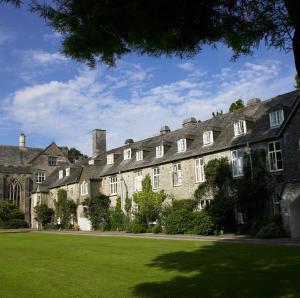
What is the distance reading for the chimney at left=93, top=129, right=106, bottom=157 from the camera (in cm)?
5825

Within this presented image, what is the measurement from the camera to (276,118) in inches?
1174

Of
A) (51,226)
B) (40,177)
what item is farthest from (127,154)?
(40,177)

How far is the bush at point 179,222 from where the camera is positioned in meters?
32.7

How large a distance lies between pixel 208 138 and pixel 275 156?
752 centimetres

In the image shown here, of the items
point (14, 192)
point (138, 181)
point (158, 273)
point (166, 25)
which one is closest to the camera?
point (166, 25)

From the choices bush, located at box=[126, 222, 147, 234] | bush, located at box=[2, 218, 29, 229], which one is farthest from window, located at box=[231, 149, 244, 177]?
bush, located at box=[2, 218, 29, 229]

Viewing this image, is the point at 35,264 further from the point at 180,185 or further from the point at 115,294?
the point at 180,185

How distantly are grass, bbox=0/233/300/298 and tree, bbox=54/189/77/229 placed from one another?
32259 mm

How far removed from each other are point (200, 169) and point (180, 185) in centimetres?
276

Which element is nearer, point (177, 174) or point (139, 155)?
point (177, 174)

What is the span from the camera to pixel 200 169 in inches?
1379

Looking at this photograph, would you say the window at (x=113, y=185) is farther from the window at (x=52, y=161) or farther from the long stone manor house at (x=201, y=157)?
the window at (x=52, y=161)

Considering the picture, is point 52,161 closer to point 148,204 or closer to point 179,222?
point 148,204

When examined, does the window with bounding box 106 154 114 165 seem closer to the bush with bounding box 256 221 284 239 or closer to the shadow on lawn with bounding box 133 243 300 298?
the bush with bounding box 256 221 284 239
